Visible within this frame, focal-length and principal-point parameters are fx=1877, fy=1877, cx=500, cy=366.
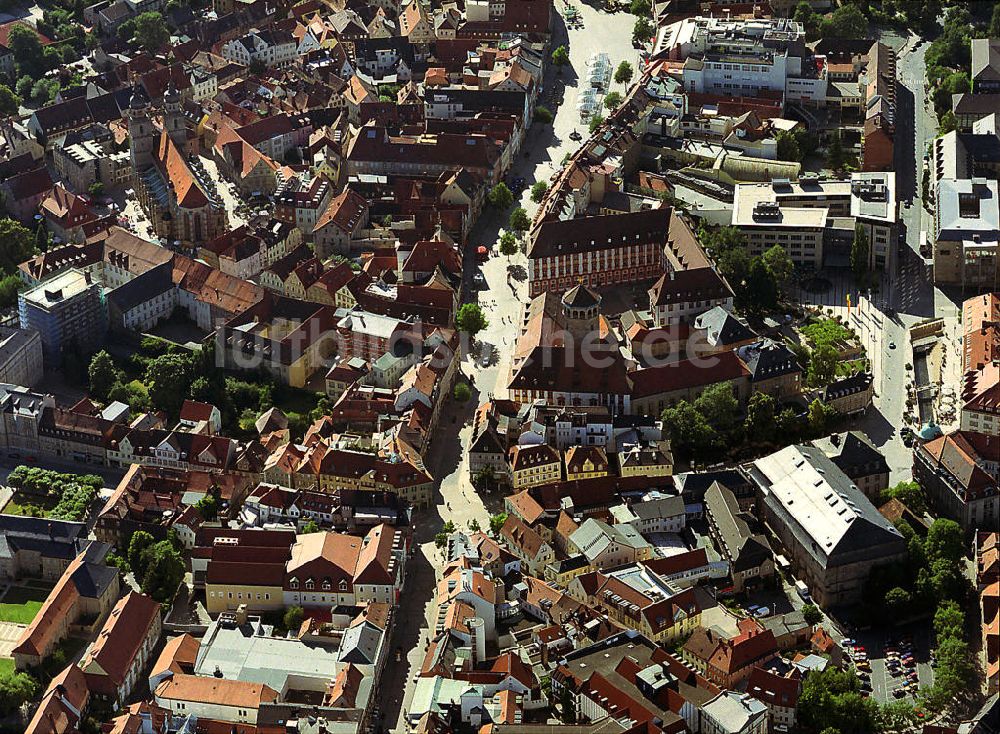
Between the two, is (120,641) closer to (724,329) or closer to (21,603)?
(21,603)

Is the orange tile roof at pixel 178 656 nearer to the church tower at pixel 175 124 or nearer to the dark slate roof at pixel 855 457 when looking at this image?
the dark slate roof at pixel 855 457

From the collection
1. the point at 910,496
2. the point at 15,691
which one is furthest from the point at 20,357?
the point at 910,496

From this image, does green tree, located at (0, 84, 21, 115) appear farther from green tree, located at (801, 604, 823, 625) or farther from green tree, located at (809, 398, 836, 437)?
green tree, located at (801, 604, 823, 625)

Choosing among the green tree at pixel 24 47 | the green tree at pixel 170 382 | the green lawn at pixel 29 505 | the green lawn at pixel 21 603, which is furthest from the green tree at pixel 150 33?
the green lawn at pixel 21 603

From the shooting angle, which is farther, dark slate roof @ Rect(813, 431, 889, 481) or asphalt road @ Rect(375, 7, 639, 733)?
dark slate roof @ Rect(813, 431, 889, 481)

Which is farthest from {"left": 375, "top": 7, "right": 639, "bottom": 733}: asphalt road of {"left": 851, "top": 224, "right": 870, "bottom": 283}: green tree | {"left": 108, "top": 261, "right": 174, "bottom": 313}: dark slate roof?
{"left": 851, "top": 224, "right": 870, "bottom": 283}: green tree

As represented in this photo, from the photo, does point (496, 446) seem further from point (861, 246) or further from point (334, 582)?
point (861, 246)

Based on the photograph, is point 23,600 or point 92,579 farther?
point 23,600

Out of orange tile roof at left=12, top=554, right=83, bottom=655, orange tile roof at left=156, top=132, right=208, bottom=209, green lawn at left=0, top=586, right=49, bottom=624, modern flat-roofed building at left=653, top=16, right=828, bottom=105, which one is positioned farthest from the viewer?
modern flat-roofed building at left=653, top=16, right=828, bottom=105
